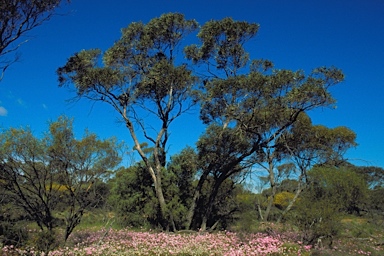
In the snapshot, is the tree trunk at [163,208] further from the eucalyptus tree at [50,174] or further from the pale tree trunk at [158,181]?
the eucalyptus tree at [50,174]

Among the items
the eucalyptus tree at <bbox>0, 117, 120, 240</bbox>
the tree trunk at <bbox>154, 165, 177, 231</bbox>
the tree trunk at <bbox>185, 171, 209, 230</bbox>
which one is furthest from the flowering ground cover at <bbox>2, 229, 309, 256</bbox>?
the tree trunk at <bbox>185, 171, 209, 230</bbox>

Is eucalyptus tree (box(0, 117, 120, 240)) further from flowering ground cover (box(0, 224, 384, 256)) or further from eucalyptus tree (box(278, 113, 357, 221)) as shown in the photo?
eucalyptus tree (box(278, 113, 357, 221))

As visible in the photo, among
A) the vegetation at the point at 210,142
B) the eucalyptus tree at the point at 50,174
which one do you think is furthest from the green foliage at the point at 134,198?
the eucalyptus tree at the point at 50,174

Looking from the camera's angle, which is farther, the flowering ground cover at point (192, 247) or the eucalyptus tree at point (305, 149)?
the eucalyptus tree at point (305, 149)

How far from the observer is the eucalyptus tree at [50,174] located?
983cm

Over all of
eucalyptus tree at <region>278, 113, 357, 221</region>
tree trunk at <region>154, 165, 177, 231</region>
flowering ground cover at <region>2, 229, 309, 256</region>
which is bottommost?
flowering ground cover at <region>2, 229, 309, 256</region>

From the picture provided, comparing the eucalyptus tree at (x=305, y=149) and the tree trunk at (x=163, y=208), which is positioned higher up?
the eucalyptus tree at (x=305, y=149)

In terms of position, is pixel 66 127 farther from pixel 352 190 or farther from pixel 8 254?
pixel 352 190

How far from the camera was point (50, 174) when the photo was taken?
10.1 metres

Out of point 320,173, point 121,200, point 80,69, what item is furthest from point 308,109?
point 80,69

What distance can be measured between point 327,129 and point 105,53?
17.1 meters

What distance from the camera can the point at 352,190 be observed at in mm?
19609

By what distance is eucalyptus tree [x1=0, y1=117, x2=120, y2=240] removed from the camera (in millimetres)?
9828

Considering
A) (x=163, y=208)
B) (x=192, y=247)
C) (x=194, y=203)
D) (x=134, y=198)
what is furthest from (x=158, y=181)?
(x=192, y=247)
